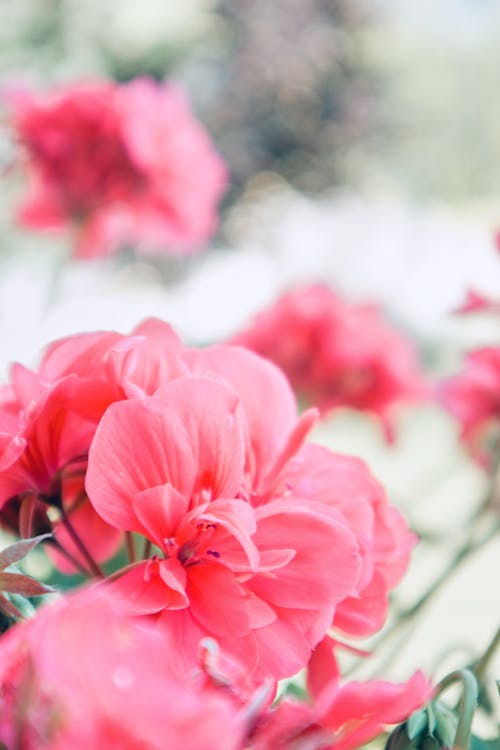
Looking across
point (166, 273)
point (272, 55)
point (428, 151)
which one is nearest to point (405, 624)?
point (166, 273)

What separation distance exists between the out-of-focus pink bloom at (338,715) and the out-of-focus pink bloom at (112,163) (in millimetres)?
527

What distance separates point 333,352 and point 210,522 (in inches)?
16.2

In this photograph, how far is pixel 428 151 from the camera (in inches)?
141

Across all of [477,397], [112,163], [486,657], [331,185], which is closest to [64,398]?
[486,657]

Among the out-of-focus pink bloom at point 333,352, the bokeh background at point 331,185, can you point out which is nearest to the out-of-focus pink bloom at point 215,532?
the bokeh background at point 331,185

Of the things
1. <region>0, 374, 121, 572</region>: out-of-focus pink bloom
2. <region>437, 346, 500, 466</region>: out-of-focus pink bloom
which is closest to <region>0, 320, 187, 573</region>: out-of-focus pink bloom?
<region>0, 374, 121, 572</region>: out-of-focus pink bloom

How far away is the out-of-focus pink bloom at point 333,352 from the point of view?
60 cm

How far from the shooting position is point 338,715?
17 cm

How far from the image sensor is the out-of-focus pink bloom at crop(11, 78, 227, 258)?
649 mm

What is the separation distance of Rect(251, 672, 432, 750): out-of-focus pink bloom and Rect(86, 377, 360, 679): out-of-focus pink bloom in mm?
Result: 22

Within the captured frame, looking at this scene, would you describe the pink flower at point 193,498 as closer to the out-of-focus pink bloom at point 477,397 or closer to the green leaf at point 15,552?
the green leaf at point 15,552

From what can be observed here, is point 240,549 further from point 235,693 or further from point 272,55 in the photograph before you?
point 272,55

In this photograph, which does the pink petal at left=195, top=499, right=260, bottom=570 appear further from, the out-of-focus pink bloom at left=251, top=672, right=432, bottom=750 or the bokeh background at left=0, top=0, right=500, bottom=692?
the bokeh background at left=0, top=0, right=500, bottom=692

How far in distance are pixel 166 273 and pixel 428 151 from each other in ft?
4.59
